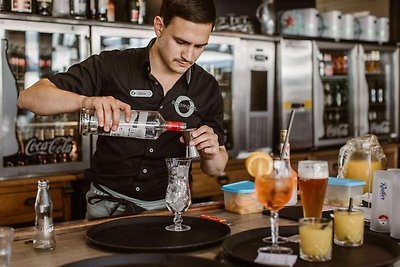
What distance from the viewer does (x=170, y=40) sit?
2.27 meters

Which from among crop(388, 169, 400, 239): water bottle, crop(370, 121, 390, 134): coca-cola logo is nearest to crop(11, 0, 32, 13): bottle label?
crop(388, 169, 400, 239): water bottle

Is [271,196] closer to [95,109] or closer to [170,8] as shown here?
[95,109]

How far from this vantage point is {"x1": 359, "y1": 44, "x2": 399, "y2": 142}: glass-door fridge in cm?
583

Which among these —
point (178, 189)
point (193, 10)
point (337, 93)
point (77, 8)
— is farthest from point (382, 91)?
point (178, 189)

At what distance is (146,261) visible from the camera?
4.75ft

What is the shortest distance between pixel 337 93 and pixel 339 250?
4.26 meters

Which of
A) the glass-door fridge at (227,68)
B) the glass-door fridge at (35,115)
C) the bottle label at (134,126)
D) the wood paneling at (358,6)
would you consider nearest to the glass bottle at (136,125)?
the bottle label at (134,126)

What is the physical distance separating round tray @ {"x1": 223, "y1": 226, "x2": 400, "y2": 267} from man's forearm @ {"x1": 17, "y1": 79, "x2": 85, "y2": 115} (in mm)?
779

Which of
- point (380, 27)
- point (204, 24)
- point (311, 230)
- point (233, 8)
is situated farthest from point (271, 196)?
point (380, 27)

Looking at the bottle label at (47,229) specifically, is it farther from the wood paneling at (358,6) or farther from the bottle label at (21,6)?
the wood paneling at (358,6)

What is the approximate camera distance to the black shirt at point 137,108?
96.0 inches

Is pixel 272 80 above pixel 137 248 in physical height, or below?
above

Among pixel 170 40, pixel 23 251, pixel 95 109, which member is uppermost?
pixel 170 40

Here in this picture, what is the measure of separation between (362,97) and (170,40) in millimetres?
3770
